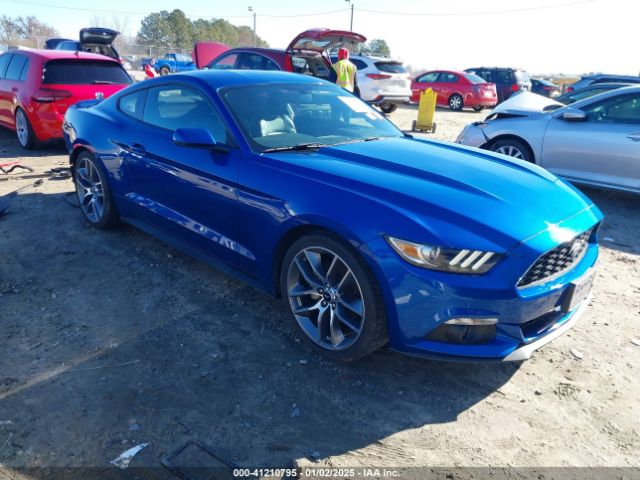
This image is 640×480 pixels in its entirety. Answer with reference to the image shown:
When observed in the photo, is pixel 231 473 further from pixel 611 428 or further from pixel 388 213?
pixel 611 428

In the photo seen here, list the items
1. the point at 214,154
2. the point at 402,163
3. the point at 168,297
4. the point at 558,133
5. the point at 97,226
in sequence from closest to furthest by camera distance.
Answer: the point at 402,163 < the point at 214,154 < the point at 168,297 < the point at 97,226 < the point at 558,133

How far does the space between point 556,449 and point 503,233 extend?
1075 mm

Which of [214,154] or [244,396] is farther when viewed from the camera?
[214,154]

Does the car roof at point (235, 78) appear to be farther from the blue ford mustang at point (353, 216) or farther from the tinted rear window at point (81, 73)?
the tinted rear window at point (81, 73)

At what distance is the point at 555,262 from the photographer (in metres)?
2.56

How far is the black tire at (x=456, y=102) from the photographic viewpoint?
17.6m

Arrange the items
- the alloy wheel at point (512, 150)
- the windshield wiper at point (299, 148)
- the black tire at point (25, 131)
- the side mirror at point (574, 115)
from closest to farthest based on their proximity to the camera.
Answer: the windshield wiper at point (299, 148) < the side mirror at point (574, 115) < the alloy wheel at point (512, 150) < the black tire at point (25, 131)

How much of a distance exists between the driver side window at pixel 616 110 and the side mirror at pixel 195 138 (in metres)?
5.26

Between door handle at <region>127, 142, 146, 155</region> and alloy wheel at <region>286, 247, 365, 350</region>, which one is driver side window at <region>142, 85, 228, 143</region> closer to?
door handle at <region>127, 142, 146, 155</region>

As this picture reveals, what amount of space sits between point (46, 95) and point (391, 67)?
9821 mm

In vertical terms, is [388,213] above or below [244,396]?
above

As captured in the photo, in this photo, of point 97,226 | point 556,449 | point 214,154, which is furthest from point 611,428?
point 97,226

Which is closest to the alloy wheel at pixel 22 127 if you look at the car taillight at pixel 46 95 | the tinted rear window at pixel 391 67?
the car taillight at pixel 46 95

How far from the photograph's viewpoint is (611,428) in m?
2.50
